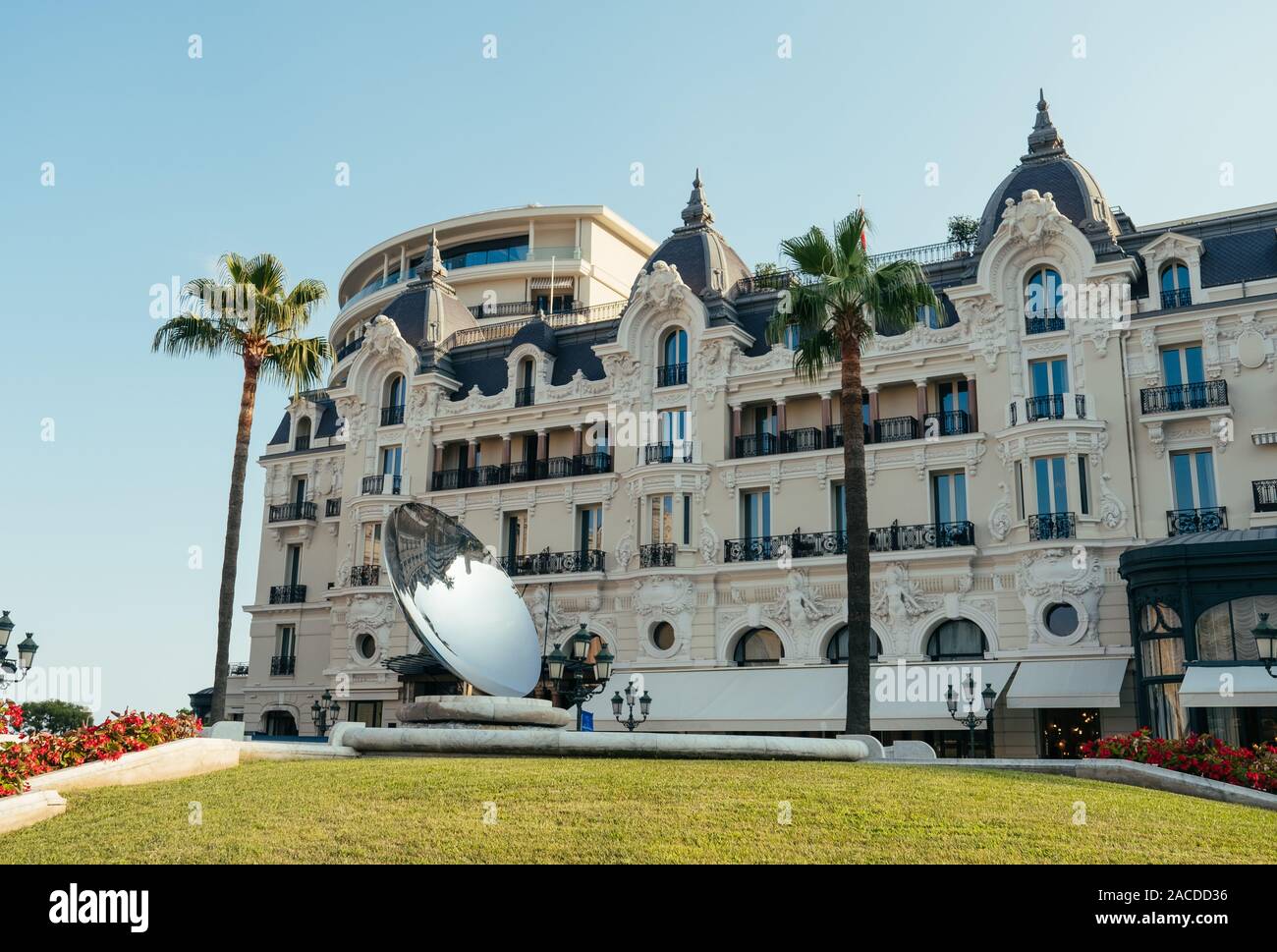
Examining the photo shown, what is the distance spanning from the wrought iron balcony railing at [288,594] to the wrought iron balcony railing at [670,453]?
1559 cm

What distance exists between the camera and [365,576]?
4300cm

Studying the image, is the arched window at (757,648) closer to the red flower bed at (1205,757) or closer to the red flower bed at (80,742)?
the red flower bed at (1205,757)

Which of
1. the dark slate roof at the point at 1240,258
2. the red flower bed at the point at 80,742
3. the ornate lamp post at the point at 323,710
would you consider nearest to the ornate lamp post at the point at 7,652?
the red flower bed at the point at 80,742

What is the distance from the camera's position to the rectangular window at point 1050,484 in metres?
32.7

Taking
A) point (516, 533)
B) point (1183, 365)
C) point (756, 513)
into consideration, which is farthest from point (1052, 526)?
point (516, 533)

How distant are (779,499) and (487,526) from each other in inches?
418

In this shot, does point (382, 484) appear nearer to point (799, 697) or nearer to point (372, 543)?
point (372, 543)

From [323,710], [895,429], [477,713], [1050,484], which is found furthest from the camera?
[323,710]

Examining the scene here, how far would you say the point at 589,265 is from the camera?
59188mm

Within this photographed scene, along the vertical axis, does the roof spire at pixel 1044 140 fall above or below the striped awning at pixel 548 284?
below

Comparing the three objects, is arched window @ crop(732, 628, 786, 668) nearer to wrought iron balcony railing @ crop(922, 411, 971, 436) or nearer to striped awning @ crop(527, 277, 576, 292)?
wrought iron balcony railing @ crop(922, 411, 971, 436)

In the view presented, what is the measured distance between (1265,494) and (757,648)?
14162mm

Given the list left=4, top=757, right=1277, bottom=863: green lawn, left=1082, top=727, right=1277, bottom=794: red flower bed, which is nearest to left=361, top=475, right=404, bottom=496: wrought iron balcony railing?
left=4, top=757, right=1277, bottom=863: green lawn
